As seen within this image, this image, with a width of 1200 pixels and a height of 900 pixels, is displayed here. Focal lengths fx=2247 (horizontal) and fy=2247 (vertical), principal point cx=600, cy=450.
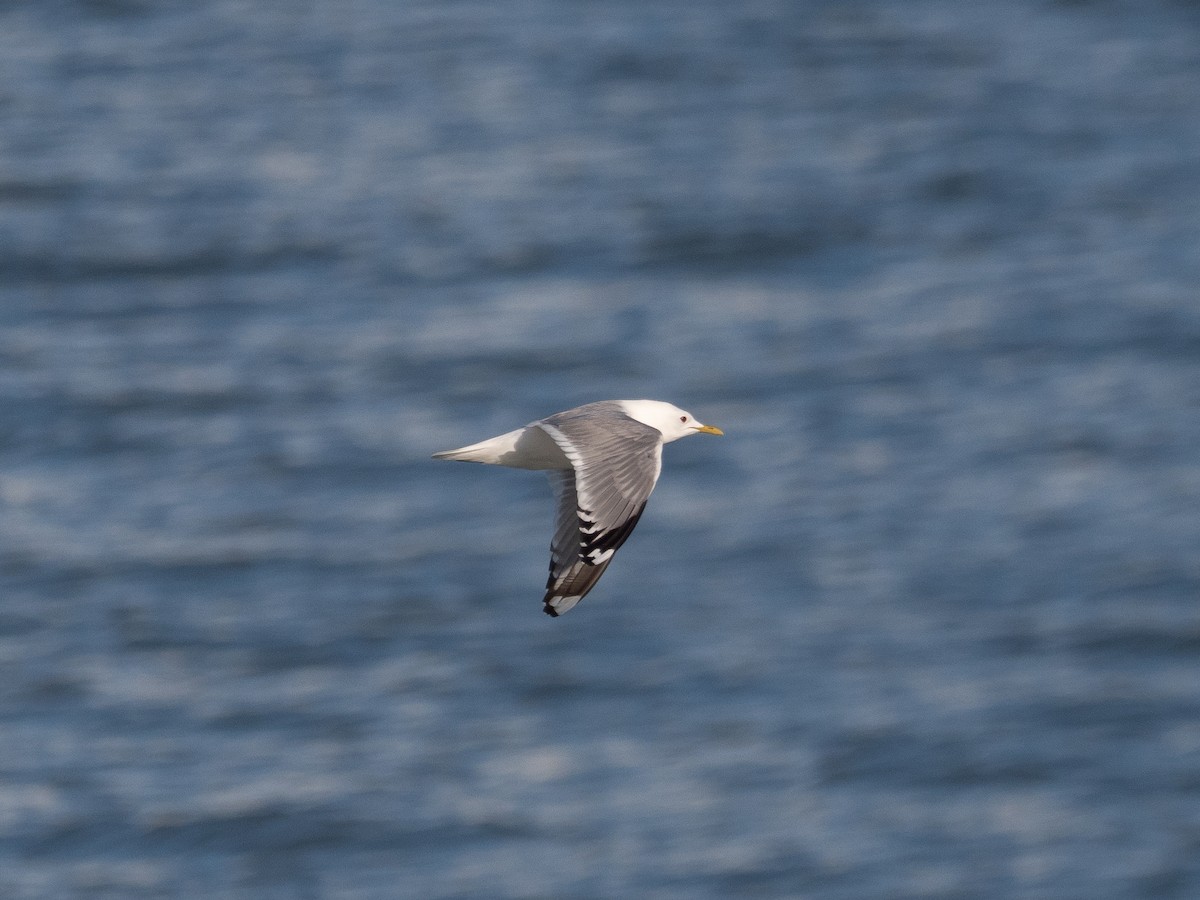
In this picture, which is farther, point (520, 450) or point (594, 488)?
point (520, 450)

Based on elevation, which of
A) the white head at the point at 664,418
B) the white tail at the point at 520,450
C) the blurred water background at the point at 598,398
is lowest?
the blurred water background at the point at 598,398

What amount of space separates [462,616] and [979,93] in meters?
16.2

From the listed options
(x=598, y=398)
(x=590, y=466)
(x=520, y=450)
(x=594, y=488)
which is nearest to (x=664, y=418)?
(x=520, y=450)

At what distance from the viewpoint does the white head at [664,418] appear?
1126 cm

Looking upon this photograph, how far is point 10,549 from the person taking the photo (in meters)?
28.2

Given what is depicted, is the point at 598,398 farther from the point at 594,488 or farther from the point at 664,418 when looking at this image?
the point at 594,488

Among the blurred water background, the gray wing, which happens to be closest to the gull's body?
the gray wing

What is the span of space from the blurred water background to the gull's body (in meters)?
11.9

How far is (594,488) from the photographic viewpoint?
958cm

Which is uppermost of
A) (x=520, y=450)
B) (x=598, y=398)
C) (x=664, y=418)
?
(x=520, y=450)

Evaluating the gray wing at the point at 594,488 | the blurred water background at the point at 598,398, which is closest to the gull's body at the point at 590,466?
the gray wing at the point at 594,488

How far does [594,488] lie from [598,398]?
19721 millimetres

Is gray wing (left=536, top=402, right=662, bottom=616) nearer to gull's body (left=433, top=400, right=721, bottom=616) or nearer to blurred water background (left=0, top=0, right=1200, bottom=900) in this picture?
gull's body (left=433, top=400, right=721, bottom=616)

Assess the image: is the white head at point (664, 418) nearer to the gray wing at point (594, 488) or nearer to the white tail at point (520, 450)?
the gray wing at point (594, 488)
